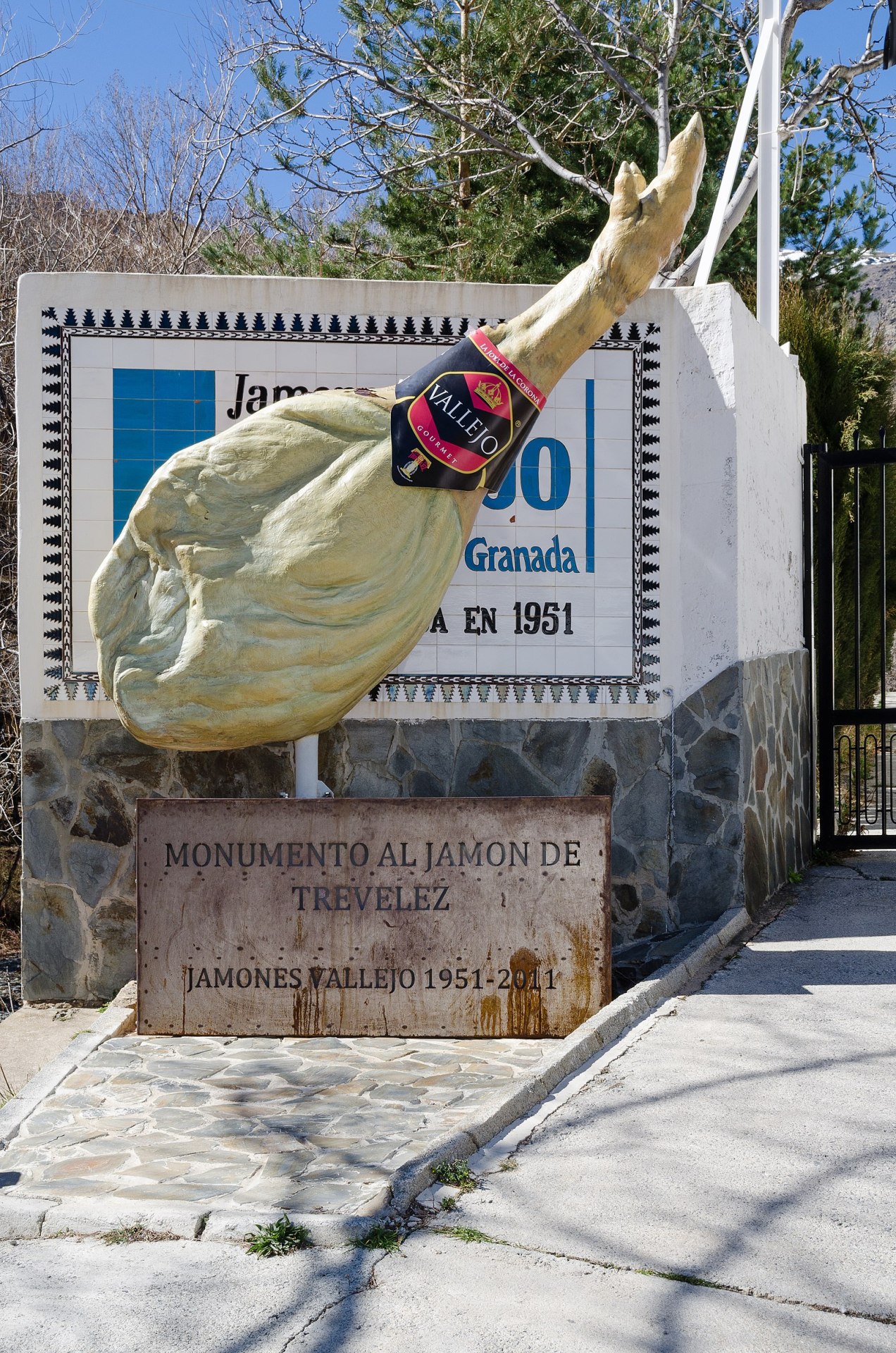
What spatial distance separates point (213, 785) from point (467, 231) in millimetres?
8066

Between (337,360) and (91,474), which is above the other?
(337,360)

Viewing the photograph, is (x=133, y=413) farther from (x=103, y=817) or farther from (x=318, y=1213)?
(x=318, y=1213)

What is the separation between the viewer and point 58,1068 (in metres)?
5.16

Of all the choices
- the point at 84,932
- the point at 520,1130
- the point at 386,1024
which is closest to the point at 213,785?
the point at 84,932

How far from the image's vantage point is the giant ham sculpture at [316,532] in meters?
5.80

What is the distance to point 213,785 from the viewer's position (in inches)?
267

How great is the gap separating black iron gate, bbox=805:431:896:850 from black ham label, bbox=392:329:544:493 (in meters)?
3.65

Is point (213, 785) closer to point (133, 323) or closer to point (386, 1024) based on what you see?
point (386, 1024)

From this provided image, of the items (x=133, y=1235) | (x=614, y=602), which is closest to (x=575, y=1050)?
(x=133, y=1235)

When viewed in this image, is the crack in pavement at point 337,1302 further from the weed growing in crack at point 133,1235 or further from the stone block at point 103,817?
the stone block at point 103,817

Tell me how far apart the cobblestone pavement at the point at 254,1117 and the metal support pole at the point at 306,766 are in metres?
1.17

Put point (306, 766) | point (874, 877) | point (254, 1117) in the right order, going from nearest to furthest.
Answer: point (254, 1117)
point (306, 766)
point (874, 877)

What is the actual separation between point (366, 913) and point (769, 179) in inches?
221

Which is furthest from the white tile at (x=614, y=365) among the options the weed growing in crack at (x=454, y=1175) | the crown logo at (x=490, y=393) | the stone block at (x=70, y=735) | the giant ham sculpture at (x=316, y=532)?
the weed growing in crack at (x=454, y=1175)
